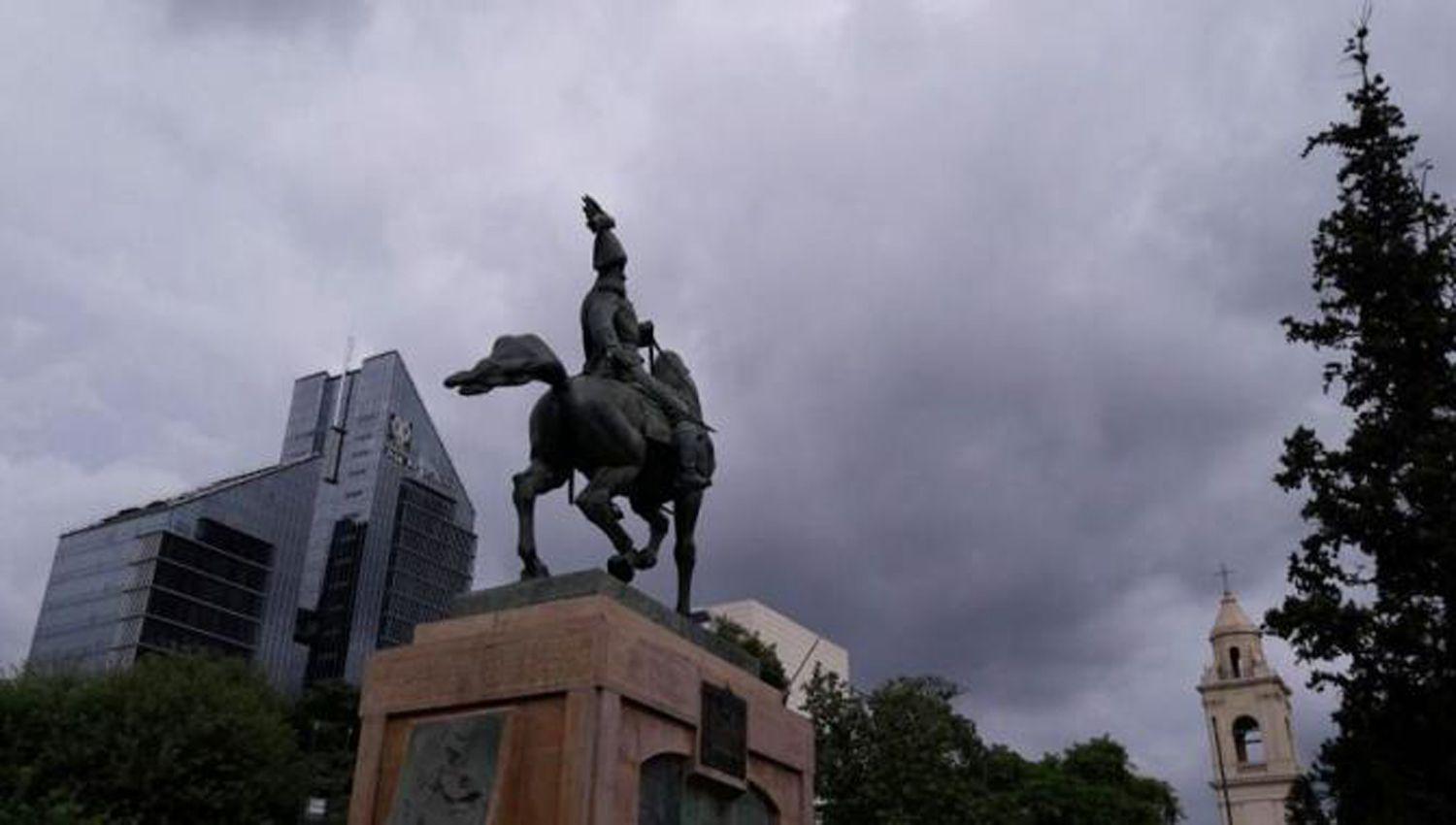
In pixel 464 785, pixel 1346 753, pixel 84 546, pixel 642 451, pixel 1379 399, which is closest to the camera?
pixel 464 785

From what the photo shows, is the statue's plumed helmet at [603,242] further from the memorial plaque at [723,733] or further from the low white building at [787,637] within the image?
the low white building at [787,637]

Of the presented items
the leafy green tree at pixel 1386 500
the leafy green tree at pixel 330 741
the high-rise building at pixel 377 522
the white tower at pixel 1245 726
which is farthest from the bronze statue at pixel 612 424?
the high-rise building at pixel 377 522

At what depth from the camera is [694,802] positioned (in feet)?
37.6

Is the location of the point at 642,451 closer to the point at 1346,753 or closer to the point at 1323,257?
the point at 1346,753

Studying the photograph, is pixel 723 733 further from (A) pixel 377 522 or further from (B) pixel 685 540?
(A) pixel 377 522

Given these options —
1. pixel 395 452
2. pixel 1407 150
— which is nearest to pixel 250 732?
pixel 1407 150

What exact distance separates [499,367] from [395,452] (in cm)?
15312

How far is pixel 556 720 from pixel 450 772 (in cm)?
100

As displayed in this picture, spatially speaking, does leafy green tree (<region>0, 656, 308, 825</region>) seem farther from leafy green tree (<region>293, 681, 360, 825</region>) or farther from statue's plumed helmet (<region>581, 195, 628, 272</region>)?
statue's plumed helmet (<region>581, 195, 628, 272</region>)

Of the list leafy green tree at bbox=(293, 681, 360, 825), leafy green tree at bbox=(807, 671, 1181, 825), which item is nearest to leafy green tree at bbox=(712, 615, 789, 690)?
leafy green tree at bbox=(807, 671, 1181, 825)

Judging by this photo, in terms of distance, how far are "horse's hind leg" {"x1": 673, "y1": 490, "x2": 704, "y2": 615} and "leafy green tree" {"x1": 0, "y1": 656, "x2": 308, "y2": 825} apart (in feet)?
54.2

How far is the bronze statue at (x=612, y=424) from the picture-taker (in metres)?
12.1

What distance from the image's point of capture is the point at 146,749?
27.4 meters

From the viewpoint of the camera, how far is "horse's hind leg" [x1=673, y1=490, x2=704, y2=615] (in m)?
13.6
